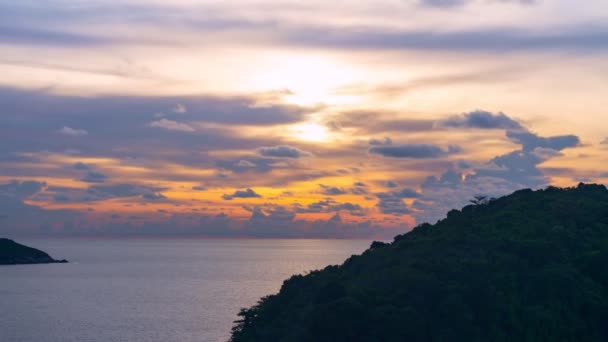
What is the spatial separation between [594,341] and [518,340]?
8390 millimetres

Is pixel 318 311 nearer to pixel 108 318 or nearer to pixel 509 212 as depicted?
pixel 509 212

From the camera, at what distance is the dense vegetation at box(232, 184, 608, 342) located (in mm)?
78750

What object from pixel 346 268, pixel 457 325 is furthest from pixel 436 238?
pixel 457 325

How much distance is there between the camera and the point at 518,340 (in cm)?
8094

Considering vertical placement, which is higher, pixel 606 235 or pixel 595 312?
pixel 606 235

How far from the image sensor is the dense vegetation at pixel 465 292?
258 ft

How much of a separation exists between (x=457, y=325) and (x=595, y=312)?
17.0 metres

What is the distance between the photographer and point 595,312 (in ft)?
279

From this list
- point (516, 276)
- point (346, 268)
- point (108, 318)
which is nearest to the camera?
point (516, 276)

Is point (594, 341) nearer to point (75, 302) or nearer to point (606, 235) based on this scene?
point (606, 235)

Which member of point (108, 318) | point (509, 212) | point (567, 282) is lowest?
point (108, 318)

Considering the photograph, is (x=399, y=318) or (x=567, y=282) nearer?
(x=399, y=318)

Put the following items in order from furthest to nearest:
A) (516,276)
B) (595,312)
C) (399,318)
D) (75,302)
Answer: (75,302) < (516,276) < (595,312) < (399,318)

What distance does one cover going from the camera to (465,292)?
279 feet
